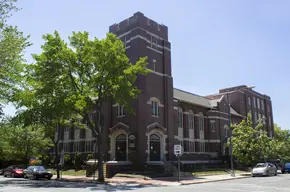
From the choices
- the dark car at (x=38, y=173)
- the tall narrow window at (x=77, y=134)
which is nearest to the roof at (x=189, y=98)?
the tall narrow window at (x=77, y=134)

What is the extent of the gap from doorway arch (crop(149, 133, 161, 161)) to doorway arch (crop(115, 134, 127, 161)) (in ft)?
9.86

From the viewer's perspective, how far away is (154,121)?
1357 inches

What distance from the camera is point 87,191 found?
16.5 meters

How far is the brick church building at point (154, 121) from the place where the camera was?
33031 millimetres

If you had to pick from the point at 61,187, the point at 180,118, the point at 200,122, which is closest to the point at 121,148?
the point at 180,118

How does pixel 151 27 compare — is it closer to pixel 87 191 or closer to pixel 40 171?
pixel 40 171

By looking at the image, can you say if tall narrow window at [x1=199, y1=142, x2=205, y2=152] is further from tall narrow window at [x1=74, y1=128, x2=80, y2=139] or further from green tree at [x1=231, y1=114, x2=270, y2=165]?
tall narrow window at [x1=74, y1=128, x2=80, y2=139]

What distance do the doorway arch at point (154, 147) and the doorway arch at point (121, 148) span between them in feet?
9.86

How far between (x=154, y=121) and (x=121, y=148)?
5.11 metres

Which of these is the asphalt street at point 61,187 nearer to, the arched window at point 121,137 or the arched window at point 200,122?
the arched window at point 121,137

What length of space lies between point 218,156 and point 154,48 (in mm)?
20884

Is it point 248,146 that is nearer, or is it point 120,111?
point 120,111

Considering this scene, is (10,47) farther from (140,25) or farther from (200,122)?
(200,122)

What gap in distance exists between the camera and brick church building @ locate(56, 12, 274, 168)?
3303 cm
